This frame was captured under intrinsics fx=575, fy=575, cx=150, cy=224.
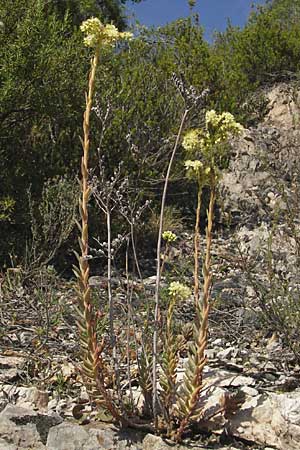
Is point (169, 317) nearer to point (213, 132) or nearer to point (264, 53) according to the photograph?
point (213, 132)

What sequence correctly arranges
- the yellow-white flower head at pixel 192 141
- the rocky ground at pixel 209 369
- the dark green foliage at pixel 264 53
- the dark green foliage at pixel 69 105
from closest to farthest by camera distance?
the yellow-white flower head at pixel 192 141 < the rocky ground at pixel 209 369 < the dark green foliage at pixel 69 105 < the dark green foliage at pixel 264 53

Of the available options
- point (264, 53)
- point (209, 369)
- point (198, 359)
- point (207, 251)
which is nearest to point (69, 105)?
point (209, 369)

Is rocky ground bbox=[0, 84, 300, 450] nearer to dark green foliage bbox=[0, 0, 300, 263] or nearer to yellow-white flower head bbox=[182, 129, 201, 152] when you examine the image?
yellow-white flower head bbox=[182, 129, 201, 152]

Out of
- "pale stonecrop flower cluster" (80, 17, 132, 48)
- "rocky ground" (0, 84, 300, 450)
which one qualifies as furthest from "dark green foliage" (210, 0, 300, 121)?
"pale stonecrop flower cluster" (80, 17, 132, 48)

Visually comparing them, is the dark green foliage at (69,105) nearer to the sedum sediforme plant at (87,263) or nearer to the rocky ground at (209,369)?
the rocky ground at (209,369)

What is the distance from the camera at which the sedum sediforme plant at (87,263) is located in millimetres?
2258

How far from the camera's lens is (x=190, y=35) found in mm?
9742

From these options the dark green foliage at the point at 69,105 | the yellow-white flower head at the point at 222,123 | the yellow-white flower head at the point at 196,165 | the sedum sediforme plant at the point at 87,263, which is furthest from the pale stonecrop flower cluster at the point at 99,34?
the dark green foliage at the point at 69,105

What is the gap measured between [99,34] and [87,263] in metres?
0.92

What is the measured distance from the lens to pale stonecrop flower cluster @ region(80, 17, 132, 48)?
2.26 meters

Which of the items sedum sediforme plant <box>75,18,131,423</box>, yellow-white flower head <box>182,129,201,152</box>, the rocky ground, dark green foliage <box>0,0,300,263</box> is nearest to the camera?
sedum sediforme plant <box>75,18,131,423</box>

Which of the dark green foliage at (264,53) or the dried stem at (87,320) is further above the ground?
the dark green foliage at (264,53)

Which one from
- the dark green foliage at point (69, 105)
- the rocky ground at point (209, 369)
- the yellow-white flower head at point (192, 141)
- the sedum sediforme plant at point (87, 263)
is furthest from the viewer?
the dark green foliage at point (69, 105)

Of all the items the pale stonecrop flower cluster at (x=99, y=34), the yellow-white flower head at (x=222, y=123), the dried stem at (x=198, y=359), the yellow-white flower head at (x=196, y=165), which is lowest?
the dried stem at (x=198, y=359)
